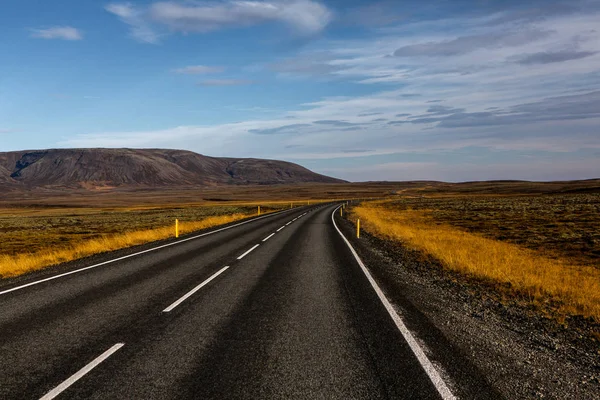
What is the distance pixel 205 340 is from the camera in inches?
226

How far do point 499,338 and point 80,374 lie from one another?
5.44m

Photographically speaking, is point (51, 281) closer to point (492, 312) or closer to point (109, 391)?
point (109, 391)

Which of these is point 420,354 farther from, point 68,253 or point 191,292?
point 68,253

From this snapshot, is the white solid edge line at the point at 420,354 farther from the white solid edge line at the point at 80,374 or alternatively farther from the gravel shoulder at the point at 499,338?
the white solid edge line at the point at 80,374

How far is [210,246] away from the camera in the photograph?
1730cm

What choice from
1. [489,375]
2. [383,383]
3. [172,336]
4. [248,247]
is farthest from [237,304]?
[248,247]

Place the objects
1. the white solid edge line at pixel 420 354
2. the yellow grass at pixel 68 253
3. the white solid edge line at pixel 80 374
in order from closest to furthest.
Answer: the white solid edge line at pixel 80 374 → the white solid edge line at pixel 420 354 → the yellow grass at pixel 68 253

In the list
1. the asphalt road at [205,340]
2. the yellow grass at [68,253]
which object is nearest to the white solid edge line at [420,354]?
the asphalt road at [205,340]

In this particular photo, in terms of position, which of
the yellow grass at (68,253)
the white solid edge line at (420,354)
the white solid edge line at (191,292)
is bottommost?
the yellow grass at (68,253)

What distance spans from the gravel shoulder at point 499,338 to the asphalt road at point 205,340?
21.9 inches

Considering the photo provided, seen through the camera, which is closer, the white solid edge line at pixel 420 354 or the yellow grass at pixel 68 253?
the white solid edge line at pixel 420 354

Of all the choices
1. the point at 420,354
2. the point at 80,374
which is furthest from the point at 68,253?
the point at 420,354

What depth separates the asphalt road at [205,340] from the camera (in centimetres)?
436

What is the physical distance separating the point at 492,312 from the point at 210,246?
12052 millimetres
